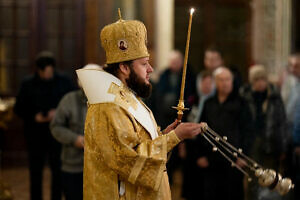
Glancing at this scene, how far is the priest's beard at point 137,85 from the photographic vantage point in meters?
3.59

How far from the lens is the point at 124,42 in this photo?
3557 mm

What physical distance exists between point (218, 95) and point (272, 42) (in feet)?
11.1

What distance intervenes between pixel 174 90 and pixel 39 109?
7.06 ft

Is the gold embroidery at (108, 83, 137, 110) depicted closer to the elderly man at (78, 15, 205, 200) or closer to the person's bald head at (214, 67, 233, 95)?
the elderly man at (78, 15, 205, 200)

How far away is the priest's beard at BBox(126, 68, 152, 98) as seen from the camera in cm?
359

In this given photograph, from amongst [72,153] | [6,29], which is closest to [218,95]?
[72,153]

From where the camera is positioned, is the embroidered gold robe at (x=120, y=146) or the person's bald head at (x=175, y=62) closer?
the embroidered gold robe at (x=120, y=146)

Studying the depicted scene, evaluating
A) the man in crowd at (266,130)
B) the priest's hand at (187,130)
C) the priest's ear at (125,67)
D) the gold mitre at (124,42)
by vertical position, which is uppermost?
the gold mitre at (124,42)

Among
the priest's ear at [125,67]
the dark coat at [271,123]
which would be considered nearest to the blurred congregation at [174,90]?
the dark coat at [271,123]

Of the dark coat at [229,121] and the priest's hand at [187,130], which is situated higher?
the priest's hand at [187,130]

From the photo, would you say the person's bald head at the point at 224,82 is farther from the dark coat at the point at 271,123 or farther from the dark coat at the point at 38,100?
the dark coat at the point at 38,100

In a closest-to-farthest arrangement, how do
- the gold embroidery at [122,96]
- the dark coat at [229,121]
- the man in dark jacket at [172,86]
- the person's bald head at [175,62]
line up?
the gold embroidery at [122,96] → the dark coat at [229,121] → the man in dark jacket at [172,86] → the person's bald head at [175,62]

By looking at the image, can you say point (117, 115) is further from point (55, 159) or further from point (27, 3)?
point (27, 3)

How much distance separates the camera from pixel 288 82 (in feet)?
27.1
